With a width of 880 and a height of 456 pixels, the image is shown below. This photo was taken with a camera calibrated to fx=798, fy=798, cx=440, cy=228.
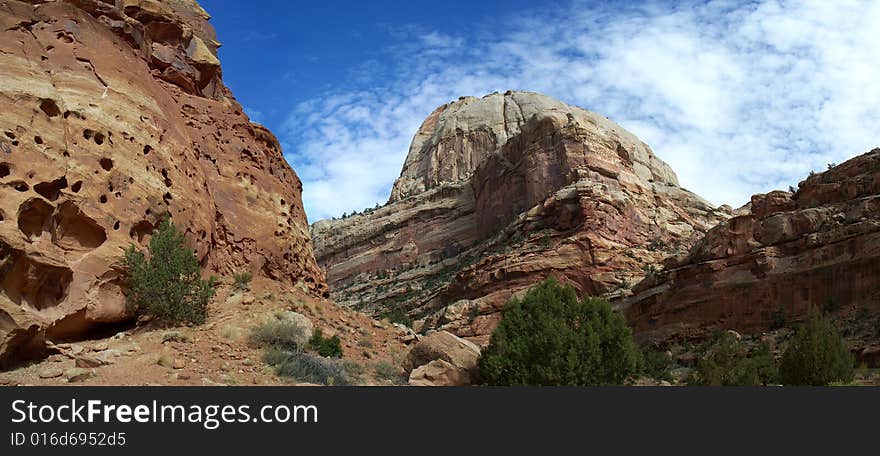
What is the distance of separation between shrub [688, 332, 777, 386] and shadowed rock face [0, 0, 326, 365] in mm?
13962

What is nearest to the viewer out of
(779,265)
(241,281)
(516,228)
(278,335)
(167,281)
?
(167,281)

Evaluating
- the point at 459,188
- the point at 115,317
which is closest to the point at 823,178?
the point at 115,317

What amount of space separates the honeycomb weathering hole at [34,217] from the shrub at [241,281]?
6155 mm

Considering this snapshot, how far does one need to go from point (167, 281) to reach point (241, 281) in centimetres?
396

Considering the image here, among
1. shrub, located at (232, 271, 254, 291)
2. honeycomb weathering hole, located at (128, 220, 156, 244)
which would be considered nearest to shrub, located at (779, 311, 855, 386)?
shrub, located at (232, 271, 254, 291)

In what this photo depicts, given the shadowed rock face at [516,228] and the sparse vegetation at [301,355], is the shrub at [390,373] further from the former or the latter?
the shadowed rock face at [516,228]

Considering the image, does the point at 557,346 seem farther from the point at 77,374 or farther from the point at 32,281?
the point at 32,281

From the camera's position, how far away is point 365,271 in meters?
82.8

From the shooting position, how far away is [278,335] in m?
19.8

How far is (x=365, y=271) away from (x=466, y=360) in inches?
2440

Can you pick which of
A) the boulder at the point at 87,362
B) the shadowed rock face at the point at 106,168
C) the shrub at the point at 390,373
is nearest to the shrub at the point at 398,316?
the shadowed rock face at the point at 106,168

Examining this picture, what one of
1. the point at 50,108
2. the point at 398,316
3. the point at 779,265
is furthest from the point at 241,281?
the point at 398,316

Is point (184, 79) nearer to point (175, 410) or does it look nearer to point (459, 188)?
point (175, 410)

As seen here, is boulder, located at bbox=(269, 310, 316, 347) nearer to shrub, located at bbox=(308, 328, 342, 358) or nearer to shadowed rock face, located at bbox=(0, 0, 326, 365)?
shrub, located at bbox=(308, 328, 342, 358)
